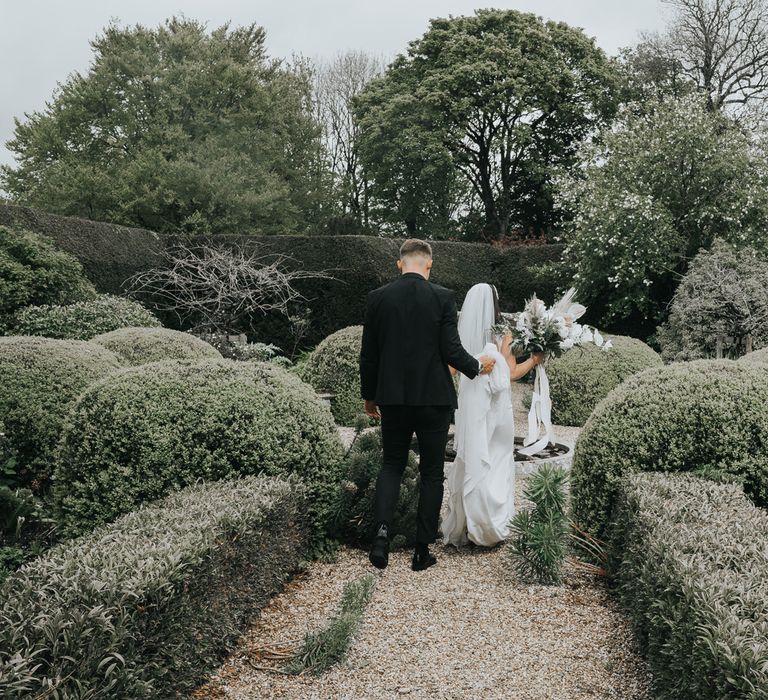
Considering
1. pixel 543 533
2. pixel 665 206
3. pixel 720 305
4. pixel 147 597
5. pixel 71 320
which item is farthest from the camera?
pixel 665 206

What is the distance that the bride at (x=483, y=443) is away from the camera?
449cm

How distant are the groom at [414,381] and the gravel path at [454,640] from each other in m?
0.36

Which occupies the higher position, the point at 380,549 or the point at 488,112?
the point at 488,112

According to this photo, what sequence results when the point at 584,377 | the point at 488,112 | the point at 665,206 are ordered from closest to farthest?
the point at 584,377, the point at 665,206, the point at 488,112

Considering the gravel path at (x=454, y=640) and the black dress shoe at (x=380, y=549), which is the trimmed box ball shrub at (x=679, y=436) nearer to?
the gravel path at (x=454, y=640)

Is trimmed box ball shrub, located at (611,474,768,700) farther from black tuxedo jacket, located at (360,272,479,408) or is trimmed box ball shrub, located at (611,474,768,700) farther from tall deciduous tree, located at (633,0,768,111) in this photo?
tall deciduous tree, located at (633,0,768,111)

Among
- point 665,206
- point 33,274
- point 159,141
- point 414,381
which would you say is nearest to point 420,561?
point 414,381

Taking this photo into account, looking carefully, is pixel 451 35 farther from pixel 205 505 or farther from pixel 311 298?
pixel 205 505

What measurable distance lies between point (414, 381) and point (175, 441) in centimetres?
139

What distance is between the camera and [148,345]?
834 centimetres

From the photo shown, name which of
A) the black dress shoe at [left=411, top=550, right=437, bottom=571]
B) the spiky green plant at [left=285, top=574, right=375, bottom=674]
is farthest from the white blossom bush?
the spiky green plant at [left=285, top=574, right=375, bottom=674]

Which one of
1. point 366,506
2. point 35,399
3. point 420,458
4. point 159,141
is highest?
point 159,141

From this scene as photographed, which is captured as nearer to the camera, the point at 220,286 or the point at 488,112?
→ the point at 220,286

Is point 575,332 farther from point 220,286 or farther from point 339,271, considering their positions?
point 339,271
